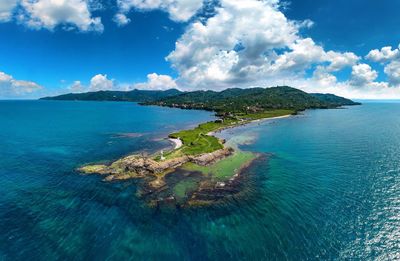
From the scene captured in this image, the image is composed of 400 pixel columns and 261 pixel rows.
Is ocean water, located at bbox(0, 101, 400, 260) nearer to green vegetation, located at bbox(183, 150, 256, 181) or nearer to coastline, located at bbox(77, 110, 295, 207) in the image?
coastline, located at bbox(77, 110, 295, 207)

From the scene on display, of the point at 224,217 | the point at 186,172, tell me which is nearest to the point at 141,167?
the point at 186,172

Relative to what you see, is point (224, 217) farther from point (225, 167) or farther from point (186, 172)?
point (225, 167)

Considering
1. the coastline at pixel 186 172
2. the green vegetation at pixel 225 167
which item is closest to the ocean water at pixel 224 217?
the coastline at pixel 186 172

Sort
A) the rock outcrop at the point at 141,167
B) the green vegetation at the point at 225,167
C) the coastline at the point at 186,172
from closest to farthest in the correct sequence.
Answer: the coastline at the point at 186,172
the green vegetation at the point at 225,167
the rock outcrop at the point at 141,167

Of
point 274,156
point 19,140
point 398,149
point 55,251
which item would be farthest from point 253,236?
point 19,140

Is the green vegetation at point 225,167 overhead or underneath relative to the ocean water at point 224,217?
overhead

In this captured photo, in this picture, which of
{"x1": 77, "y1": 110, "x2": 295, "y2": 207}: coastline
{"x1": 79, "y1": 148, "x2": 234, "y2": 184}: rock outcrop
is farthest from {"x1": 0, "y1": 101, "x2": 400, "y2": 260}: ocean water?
{"x1": 79, "y1": 148, "x2": 234, "y2": 184}: rock outcrop

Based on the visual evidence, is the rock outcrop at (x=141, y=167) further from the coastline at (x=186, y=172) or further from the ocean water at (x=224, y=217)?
the ocean water at (x=224, y=217)

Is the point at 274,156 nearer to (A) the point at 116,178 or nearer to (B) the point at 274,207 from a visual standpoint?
(B) the point at 274,207

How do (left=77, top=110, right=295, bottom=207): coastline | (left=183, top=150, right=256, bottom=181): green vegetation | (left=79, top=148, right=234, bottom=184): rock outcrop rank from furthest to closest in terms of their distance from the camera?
(left=79, top=148, right=234, bottom=184): rock outcrop < (left=183, top=150, right=256, bottom=181): green vegetation < (left=77, top=110, right=295, bottom=207): coastline
